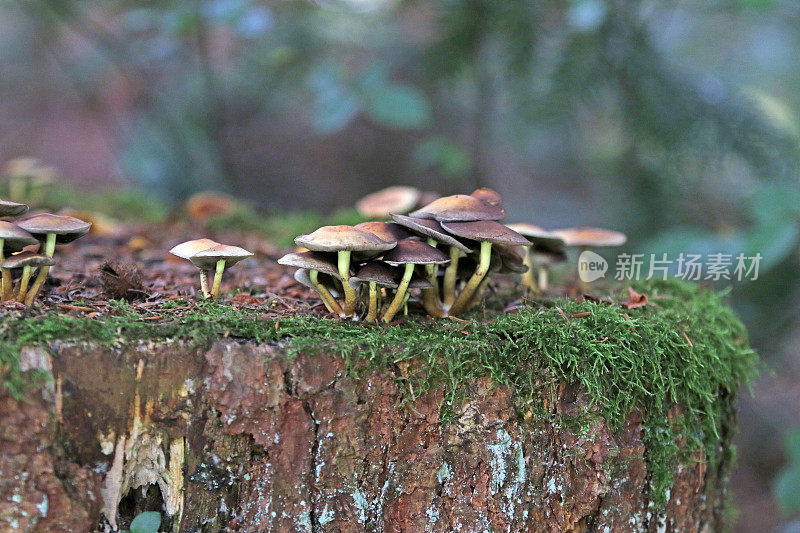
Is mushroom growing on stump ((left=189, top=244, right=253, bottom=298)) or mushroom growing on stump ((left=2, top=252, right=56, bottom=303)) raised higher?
mushroom growing on stump ((left=189, top=244, right=253, bottom=298))

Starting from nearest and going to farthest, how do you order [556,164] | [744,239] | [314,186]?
[744,239] → [314,186] → [556,164]

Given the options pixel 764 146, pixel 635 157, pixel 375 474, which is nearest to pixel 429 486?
pixel 375 474

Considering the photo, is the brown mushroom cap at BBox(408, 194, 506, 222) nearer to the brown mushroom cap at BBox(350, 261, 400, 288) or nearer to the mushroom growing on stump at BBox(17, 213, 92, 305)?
the brown mushroom cap at BBox(350, 261, 400, 288)

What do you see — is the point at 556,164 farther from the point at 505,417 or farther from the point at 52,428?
the point at 52,428

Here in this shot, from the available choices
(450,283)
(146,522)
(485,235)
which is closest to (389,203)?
(450,283)

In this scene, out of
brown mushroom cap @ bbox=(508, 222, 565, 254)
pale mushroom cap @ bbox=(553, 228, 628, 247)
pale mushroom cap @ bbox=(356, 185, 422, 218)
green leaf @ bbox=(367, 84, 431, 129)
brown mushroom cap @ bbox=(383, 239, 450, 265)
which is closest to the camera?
brown mushroom cap @ bbox=(383, 239, 450, 265)

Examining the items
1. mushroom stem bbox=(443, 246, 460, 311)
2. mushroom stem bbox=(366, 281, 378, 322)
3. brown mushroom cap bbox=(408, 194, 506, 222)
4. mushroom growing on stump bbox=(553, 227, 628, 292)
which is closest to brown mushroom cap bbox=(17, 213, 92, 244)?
mushroom stem bbox=(366, 281, 378, 322)
